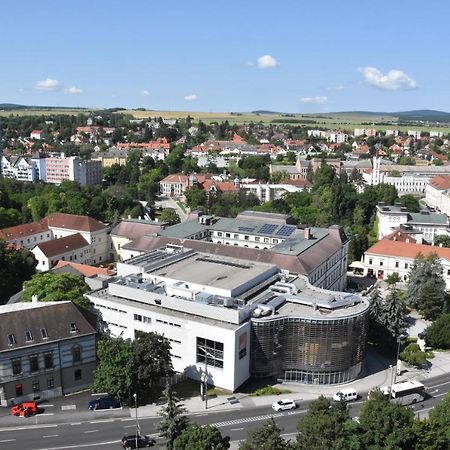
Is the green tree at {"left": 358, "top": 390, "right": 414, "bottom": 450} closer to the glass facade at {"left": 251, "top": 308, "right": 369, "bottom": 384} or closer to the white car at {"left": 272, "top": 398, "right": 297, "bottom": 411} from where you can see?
the white car at {"left": 272, "top": 398, "right": 297, "bottom": 411}

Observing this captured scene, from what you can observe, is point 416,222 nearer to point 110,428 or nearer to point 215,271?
point 215,271

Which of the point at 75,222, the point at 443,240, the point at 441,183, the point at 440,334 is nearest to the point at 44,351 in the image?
the point at 440,334

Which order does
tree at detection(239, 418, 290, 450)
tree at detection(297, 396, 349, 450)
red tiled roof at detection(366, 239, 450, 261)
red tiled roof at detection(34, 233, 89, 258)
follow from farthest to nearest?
red tiled roof at detection(366, 239, 450, 261) → red tiled roof at detection(34, 233, 89, 258) → tree at detection(297, 396, 349, 450) → tree at detection(239, 418, 290, 450)

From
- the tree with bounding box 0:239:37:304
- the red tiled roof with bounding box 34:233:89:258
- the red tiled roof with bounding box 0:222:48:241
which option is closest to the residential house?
the tree with bounding box 0:239:37:304

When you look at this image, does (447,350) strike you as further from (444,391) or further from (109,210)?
(109,210)

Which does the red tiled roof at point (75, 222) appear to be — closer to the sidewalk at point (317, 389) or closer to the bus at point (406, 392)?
the sidewalk at point (317, 389)

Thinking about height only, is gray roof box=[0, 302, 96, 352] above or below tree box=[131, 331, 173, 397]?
above
